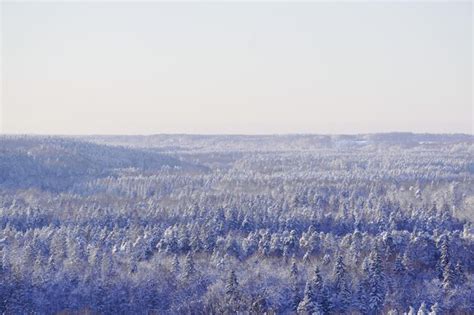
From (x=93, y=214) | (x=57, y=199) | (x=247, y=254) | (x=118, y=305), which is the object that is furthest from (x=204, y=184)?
(x=118, y=305)

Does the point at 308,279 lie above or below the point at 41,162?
below

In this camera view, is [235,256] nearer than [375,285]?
No

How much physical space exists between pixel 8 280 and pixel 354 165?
486 ft

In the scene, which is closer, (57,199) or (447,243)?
(447,243)

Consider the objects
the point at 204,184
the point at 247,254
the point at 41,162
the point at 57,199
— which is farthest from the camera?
the point at 41,162

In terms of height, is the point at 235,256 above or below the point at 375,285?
above

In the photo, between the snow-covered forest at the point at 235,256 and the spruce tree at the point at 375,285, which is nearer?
the spruce tree at the point at 375,285

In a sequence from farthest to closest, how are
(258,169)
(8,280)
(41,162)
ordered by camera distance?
(258,169) → (41,162) → (8,280)

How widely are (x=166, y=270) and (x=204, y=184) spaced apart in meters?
73.5

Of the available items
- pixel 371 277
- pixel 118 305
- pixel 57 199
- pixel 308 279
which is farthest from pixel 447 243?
pixel 57 199

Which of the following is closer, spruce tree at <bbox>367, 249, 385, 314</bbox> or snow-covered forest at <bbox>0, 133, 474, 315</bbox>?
spruce tree at <bbox>367, 249, 385, 314</bbox>

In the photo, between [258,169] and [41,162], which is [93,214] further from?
[258,169]

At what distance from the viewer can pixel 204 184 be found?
148 meters

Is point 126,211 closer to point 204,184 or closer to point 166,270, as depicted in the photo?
point 166,270
